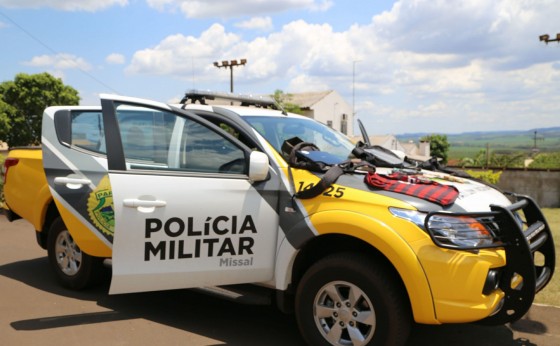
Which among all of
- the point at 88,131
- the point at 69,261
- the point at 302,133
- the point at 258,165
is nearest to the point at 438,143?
the point at 302,133

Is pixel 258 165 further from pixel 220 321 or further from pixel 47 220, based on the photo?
pixel 47 220

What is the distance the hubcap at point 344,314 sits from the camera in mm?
3422

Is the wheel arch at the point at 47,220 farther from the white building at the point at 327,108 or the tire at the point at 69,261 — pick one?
the white building at the point at 327,108

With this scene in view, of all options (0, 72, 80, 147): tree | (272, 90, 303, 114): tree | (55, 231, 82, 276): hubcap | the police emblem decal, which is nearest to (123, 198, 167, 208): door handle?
the police emblem decal

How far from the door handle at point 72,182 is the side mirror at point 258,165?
1.65m

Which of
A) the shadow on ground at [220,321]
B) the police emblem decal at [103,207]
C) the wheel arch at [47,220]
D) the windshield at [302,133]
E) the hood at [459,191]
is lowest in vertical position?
the shadow on ground at [220,321]

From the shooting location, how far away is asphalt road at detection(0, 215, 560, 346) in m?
4.07

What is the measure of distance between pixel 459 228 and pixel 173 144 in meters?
2.30

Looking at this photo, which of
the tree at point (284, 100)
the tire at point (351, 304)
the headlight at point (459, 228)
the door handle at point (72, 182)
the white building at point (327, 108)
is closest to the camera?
the headlight at point (459, 228)

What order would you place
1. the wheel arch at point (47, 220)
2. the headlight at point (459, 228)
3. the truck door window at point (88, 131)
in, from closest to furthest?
1. the headlight at point (459, 228)
2. the truck door window at point (88, 131)
3. the wheel arch at point (47, 220)

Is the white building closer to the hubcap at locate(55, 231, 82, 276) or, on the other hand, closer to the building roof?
the building roof

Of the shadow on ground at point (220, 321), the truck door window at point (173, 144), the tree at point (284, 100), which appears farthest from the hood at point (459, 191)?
the tree at point (284, 100)

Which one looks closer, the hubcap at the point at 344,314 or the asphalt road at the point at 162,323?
the hubcap at the point at 344,314

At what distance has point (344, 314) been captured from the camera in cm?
350
